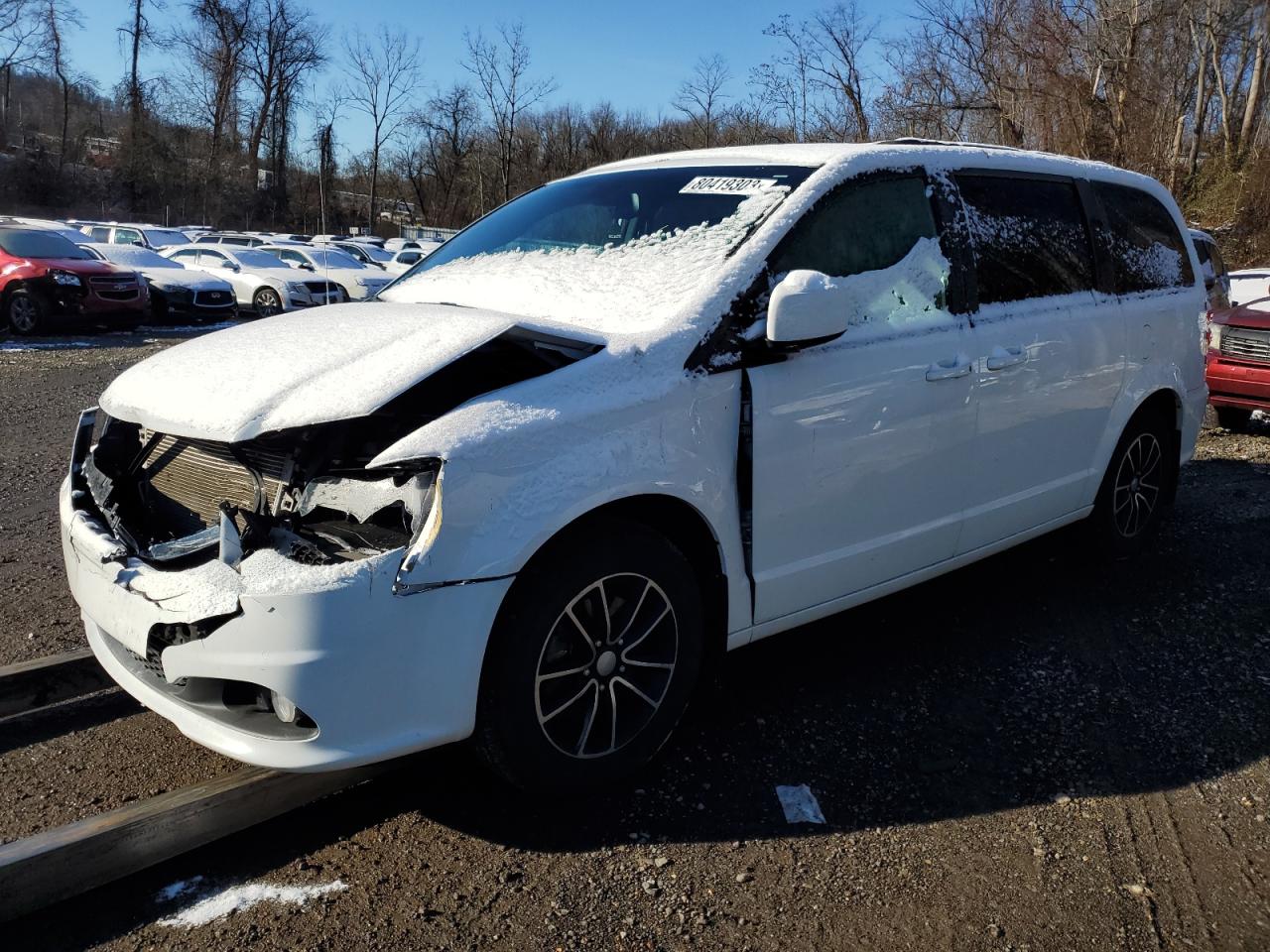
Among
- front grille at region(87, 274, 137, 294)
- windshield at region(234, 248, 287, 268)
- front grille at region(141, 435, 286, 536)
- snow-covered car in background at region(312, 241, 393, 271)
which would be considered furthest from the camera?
snow-covered car in background at region(312, 241, 393, 271)

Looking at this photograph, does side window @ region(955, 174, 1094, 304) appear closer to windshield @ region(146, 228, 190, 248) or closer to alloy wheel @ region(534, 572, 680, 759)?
alloy wheel @ region(534, 572, 680, 759)

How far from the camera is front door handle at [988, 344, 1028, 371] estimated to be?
386cm

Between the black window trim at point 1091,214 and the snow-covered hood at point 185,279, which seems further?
the snow-covered hood at point 185,279

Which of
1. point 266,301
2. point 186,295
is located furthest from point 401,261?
point 186,295

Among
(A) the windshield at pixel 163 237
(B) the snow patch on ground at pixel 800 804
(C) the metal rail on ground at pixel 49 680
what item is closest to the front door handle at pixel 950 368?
(B) the snow patch on ground at pixel 800 804

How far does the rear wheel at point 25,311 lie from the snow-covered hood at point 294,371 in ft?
42.7

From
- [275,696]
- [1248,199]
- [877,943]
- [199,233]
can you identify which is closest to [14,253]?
[275,696]

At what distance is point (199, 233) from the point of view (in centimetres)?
3133

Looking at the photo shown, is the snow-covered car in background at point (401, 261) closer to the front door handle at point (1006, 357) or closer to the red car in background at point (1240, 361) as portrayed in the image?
the red car in background at point (1240, 361)

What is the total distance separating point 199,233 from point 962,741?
32.7 m

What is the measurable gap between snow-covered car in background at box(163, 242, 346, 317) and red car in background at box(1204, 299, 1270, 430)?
1304 centimetres

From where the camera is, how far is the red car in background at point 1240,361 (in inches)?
343

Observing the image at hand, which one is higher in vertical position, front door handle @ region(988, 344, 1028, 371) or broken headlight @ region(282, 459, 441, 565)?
front door handle @ region(988, 344, 1028, 371)

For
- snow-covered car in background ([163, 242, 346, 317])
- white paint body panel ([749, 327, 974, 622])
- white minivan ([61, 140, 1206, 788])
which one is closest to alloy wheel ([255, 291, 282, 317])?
snow-covered car in background ([163, 242, 346, 317])
